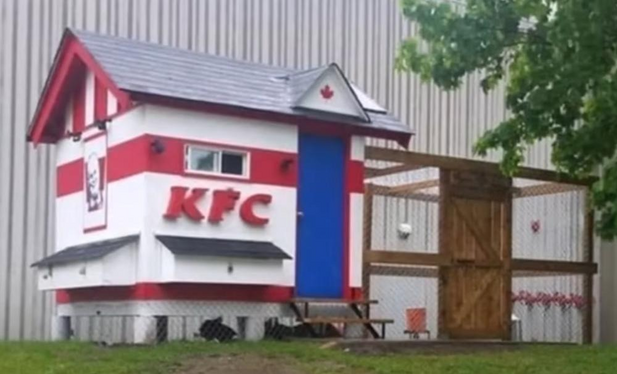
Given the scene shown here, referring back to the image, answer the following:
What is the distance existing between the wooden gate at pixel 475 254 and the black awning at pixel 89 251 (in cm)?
429

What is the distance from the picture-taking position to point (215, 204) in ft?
39.0

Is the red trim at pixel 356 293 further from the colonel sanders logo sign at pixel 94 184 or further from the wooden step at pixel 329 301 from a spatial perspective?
the colonel sanders logo sign at pixel 94 184

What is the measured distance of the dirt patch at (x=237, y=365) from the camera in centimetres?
942

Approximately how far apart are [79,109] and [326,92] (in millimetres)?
3101

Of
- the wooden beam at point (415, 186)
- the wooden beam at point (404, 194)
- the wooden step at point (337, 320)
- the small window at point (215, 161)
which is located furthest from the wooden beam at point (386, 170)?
the small window at point (215, 161)

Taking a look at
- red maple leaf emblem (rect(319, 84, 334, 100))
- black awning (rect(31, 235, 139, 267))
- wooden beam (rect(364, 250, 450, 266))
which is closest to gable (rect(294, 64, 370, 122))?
red maple leaf emblem (rect(319, 84, 334, 100))

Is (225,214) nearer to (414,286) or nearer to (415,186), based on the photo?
(415,186)

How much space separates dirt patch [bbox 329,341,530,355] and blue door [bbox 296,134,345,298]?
4.39 feet

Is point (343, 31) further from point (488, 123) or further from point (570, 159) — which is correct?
point (570, 159)

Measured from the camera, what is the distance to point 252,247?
1195 centimetres

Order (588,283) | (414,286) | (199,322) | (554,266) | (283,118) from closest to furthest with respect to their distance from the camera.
Answer: (283,118)
(199,322)
(554,266)
(588,283)
(414,286)

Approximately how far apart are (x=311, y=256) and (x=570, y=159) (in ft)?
10.3

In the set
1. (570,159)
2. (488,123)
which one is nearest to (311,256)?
(570,159)

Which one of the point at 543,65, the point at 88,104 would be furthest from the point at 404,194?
the point at 88,104
